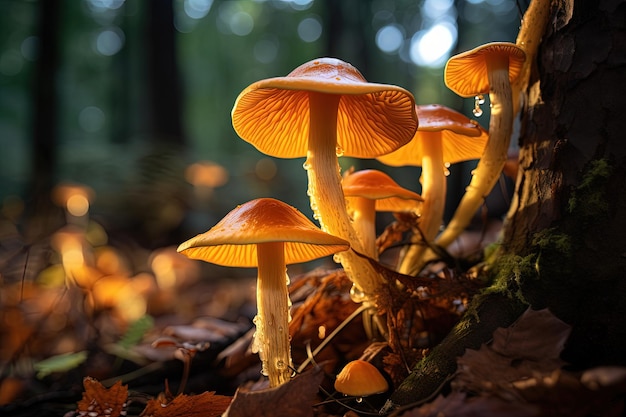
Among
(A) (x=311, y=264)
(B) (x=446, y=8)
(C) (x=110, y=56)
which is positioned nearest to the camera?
(A) (x=311, y=264)

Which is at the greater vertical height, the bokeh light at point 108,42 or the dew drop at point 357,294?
the bokeh light at point 108,42

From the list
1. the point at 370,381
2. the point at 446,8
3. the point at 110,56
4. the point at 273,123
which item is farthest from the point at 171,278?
the point at 110,56

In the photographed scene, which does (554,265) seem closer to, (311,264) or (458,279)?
(458,279)

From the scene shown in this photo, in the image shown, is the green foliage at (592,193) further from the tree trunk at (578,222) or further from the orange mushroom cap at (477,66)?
the orange mushroom cap at (477,66)

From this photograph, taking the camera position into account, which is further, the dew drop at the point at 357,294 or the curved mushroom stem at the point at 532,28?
the dew drop at the point at 357,294

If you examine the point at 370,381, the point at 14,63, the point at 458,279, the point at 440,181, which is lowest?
the point at 370,381

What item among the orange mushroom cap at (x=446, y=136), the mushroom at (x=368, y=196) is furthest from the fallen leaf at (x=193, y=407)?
the orange mushroom cap at (x=446, y=136)

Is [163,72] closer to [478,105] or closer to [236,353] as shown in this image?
[236,353]
